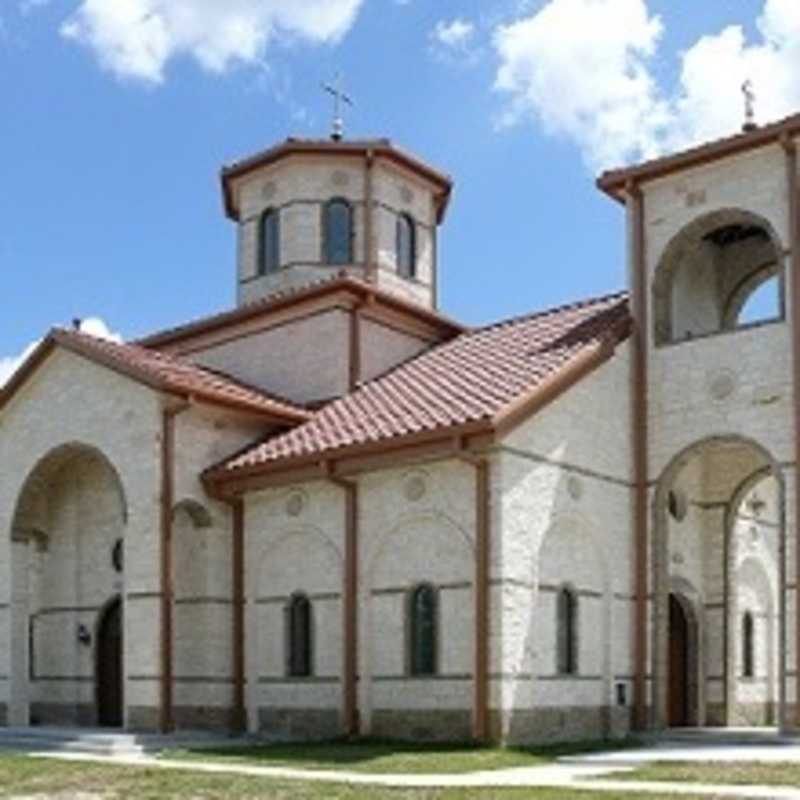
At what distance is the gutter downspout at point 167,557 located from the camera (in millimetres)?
22828

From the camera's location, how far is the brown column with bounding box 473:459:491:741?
20672 millimetres

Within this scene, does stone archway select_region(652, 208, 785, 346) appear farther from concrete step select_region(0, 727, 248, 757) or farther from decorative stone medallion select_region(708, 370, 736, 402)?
concrete step select_region(0, 727, 248, 757)

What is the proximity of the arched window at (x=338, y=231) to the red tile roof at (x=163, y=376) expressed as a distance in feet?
13.1

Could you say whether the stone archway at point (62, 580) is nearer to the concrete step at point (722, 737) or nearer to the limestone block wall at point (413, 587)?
the limestone block wall at point (413, 587)

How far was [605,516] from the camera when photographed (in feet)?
75.6

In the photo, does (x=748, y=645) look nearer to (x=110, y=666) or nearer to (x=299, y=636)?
(x=299, y=636)

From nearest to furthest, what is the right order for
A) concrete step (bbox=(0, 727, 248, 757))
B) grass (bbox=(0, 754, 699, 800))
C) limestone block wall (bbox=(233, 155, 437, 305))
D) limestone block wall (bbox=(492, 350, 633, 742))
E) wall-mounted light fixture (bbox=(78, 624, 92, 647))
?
grass (bbox=(0, 754, 699, 800)) → limestone block wall (bbox=(492, 350, 633, 742)) → concrete step (bbox=(0, 727, 248, 757)) → wall-mounted light fixture (bbox=(78, 624, 92, 647)) → limestone block wall (bbox=(233, 155, 437, 305))

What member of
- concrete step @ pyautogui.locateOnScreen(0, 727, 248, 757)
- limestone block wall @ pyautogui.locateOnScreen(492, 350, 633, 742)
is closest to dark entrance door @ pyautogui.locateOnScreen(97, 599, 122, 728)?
concrete step @ pyautogui.locateOnScreen(0, 727, 248, 757)

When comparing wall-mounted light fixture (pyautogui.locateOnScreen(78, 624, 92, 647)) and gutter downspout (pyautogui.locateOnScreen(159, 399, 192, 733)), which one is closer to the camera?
gutter downspout (pyautogui.locateOnScreen(159, 399, 192, 733))

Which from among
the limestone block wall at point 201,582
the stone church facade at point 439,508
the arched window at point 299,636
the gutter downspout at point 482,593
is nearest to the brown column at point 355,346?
the stone church facade at point 439,508

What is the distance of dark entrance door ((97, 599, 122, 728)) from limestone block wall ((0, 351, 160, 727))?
11.6 inches

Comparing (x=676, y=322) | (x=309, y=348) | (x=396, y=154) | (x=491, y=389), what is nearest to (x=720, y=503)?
(x=676, y=322)

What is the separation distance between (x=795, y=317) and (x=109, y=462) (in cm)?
1171

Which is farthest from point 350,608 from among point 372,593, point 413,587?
point 413,587
